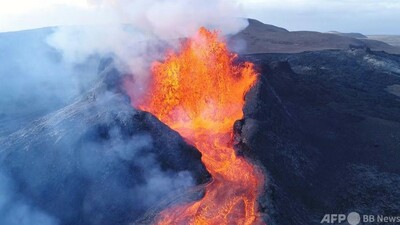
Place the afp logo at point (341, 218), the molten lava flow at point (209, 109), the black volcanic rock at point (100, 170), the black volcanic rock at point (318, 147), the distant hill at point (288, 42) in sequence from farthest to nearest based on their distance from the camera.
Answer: the distant hill at point (288, 42) → the black volcanic rock at point (318, 147) → the black volcanic rock at point (100, 170) → the afp logo at point (341, 218) → the molten lava flow at point (209, 109)

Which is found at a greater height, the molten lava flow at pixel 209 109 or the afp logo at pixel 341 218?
the molten lava flow at pixel 209 109

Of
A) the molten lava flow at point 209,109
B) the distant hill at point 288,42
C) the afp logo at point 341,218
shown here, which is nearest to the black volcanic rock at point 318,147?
the afp logo at point 341,218

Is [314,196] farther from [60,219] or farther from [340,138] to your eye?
[60,219]

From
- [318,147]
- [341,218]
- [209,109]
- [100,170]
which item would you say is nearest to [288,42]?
[318,147]

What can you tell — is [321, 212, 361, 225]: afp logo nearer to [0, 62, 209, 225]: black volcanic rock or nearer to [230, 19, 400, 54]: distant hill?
[0, 62, 209, 225]: black volcanic rock

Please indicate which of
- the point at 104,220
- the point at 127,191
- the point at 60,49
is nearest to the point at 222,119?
the point at 127,191

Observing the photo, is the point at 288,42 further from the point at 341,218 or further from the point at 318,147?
the point at 341,218

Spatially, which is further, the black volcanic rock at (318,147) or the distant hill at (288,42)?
the distant hill at (288,42)

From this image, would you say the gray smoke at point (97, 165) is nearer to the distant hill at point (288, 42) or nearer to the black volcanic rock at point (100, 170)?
the black volcanic rock at point (100, 170)
